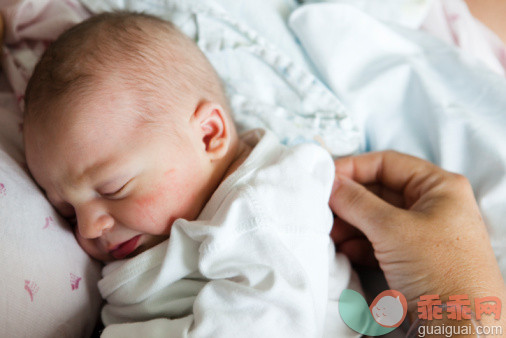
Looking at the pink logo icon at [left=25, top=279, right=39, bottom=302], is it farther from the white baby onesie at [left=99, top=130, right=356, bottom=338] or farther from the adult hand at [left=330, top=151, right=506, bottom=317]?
the adult hand at [left=330, top=151, right=506, bottom=317]

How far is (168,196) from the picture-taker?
83 centimetres

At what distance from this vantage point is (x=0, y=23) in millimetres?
1187

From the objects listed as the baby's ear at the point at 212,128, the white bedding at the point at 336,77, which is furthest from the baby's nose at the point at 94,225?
the white bedding at the point at 336,77

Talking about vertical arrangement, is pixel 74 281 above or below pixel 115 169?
below

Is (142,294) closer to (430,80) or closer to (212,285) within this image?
(212,285)

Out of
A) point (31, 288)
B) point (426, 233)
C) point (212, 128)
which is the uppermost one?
point (212, 128)

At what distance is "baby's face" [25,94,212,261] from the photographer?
793mm

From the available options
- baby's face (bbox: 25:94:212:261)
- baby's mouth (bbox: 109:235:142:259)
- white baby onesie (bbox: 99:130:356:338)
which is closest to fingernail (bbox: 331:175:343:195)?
white baby onesie (bbox: 99:130:356:338)

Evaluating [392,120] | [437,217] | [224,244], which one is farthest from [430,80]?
[224,244]

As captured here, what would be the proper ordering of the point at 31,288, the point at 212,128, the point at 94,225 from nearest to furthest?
the point at 31,288 → the point at 94,225 → the point at 212,128

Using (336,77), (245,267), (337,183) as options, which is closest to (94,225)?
(245,267)

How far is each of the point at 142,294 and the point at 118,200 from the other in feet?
0.67

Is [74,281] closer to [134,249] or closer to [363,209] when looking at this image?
[134,249]

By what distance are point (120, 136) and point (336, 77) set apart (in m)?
0.71
